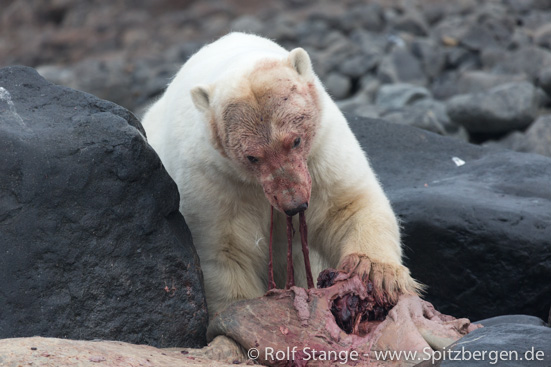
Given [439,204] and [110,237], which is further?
[439,204]

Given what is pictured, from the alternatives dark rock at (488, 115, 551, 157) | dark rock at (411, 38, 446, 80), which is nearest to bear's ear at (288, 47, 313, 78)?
dark rock at (488, 115, 551, 157)

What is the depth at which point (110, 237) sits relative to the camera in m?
4.45

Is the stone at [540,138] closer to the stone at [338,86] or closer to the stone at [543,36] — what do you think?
the stone at [543,36]

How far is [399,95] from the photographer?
12.5 meters

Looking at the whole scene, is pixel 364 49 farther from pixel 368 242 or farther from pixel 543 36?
pixel 368 242

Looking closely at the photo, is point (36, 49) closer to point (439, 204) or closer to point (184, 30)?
point (184, 30)

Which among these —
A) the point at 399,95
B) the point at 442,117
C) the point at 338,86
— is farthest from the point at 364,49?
the point at 442,117

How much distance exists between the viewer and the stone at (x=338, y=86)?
14172 millimetres

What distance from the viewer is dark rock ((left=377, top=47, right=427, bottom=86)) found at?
13938 mm

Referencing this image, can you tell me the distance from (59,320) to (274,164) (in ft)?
4.57

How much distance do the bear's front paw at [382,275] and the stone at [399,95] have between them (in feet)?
25.1

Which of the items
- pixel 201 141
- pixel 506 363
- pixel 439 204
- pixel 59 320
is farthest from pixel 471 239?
pixel 59 320

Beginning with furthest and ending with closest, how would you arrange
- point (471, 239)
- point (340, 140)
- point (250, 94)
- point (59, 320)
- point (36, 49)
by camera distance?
point (36, 49), point (471, 239), point (340, 140), point (250, 94), point (59, 320)

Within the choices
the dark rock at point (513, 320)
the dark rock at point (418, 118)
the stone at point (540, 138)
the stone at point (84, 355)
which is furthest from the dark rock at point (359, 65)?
the stone at point (84, 355)
